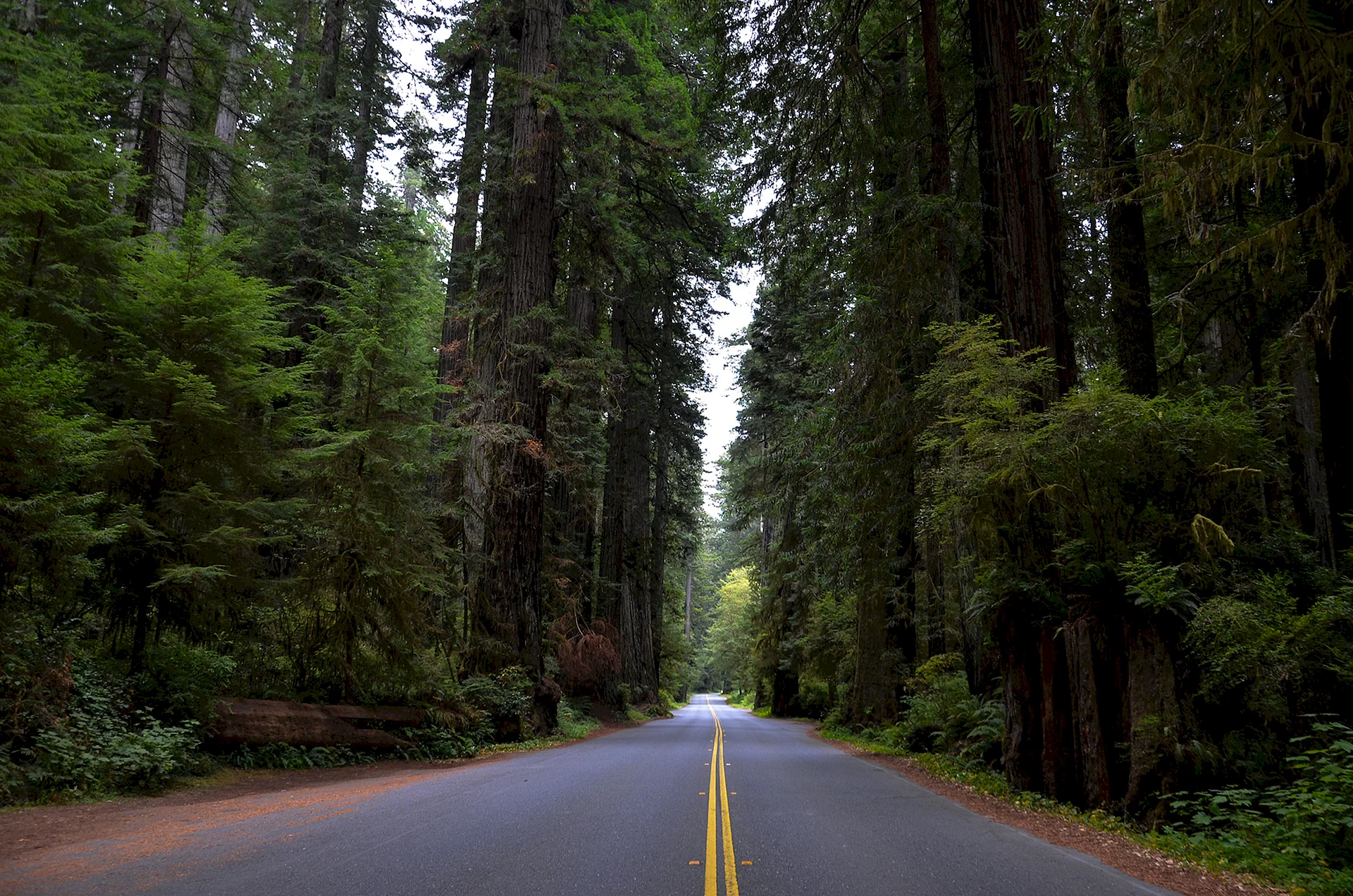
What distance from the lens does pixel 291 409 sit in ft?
36.2

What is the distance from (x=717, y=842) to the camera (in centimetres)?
567

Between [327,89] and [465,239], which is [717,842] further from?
[327,89]

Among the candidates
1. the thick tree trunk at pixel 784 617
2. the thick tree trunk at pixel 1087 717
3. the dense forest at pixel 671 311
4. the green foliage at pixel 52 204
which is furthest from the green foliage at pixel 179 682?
the thick tree trunk at pixel 784 617

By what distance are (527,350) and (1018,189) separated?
886 centimetres

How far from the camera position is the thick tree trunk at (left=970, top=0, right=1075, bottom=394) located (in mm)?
9234

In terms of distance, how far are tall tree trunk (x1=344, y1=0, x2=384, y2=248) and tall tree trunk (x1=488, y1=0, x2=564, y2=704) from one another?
4115 millimetres

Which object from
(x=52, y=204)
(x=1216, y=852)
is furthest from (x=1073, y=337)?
(x=52, y=204)

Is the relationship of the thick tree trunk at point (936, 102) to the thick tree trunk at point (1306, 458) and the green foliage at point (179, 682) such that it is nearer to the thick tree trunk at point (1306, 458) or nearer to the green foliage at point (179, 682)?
the thick tree trunk at point (1306, 458)

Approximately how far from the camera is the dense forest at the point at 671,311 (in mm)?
6781

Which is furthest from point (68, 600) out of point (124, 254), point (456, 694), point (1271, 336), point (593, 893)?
point (1271, 336)

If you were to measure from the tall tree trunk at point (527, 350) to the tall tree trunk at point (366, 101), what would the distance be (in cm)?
411

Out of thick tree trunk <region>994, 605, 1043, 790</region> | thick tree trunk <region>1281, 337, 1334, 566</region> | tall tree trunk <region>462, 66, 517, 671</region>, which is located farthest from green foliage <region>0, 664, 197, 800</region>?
thick tree trunk <region>1281, 337, 1334, 566</region>

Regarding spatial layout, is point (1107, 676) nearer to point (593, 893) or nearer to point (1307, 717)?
point (1307, 717)

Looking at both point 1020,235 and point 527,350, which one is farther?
point 527,350
